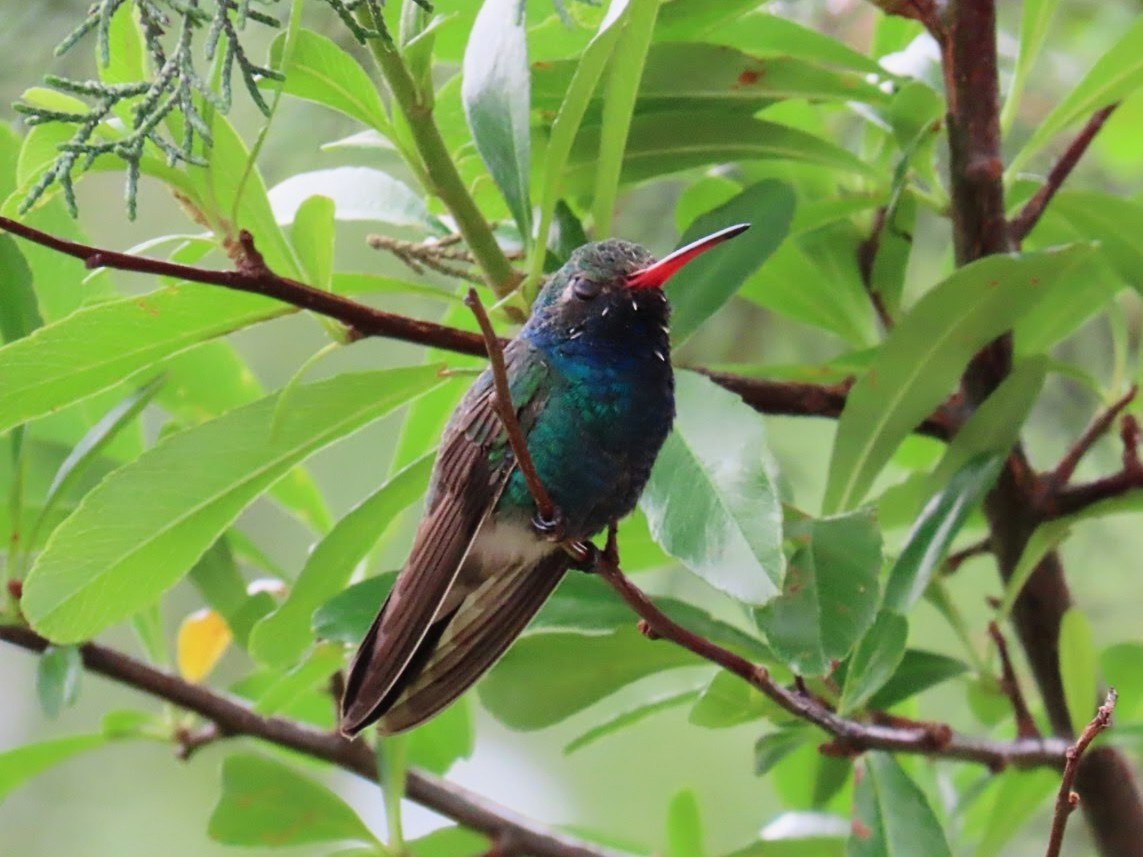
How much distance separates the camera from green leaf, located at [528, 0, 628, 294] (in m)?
1.66

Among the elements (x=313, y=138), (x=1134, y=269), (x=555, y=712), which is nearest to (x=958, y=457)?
(x=1134, y=269)

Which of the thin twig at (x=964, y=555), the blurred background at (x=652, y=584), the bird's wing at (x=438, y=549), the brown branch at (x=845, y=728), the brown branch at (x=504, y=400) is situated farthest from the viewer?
the blurred background at (x=652, y=584)

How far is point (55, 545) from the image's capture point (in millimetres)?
1788

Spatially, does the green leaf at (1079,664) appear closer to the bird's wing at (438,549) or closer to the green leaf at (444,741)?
the bird's wing at (438,549)

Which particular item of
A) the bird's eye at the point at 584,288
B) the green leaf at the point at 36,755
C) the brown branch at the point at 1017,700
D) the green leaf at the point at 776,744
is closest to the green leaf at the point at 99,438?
the green leaf at the point at 36,755

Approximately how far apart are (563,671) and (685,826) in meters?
0.66

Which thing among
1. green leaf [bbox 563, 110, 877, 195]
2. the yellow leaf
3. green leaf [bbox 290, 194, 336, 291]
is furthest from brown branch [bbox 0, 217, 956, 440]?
the yellow leaf

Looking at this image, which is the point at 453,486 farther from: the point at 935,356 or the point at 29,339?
the point at 935,356

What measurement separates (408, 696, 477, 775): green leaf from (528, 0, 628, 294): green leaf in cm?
98

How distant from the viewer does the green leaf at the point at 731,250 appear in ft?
6.23

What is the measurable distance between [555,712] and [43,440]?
974mm

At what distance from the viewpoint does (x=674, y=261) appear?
1.77 metres

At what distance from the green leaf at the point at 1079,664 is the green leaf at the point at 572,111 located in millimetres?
928

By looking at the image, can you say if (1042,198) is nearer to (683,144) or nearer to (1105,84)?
(1105,84)
